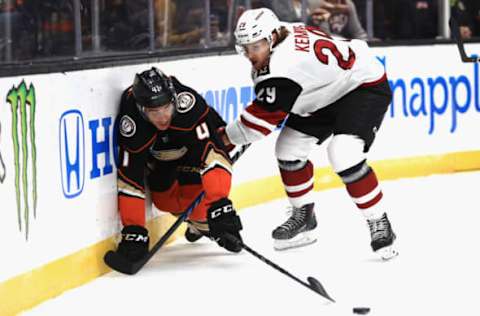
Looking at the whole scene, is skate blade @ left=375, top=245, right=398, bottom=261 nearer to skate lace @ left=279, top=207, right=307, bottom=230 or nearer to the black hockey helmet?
skate lace @ left=279, top=207, right=307, bottom=230

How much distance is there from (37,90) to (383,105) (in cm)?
155

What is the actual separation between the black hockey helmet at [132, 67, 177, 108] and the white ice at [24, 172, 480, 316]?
68 centimetres

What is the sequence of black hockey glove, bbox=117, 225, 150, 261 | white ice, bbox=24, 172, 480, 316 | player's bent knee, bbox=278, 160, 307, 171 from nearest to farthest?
white ice, bbox=24, 172, 480, 316 → black hockey glove, bbox=117, 225, 150, 261 → player's bent knee, bbox=278, 160, 307, 171

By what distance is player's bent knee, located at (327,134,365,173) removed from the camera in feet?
16.2

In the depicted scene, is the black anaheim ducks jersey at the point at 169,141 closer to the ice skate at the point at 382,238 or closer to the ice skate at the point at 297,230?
the ice skate at the point at 297,230

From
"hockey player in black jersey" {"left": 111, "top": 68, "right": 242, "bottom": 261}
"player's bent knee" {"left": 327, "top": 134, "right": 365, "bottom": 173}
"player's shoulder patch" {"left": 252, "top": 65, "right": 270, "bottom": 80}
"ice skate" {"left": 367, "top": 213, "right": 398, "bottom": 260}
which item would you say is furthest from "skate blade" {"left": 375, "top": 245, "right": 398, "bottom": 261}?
"player's shoulder patch" {"left": 252, "top": 65, "right": 270, "bottom": 80}

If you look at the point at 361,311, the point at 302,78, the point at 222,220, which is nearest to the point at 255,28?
the point at 302,78

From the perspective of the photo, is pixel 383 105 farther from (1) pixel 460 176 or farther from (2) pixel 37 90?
(1) pixel 460 176

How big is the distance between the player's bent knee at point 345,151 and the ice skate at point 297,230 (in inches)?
19.7

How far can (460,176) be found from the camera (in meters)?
7.59

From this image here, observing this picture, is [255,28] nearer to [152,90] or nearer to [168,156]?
[152,90]

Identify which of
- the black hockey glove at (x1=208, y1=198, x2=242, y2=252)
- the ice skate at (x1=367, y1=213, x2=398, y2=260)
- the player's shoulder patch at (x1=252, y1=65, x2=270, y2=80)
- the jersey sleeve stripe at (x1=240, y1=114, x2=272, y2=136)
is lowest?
the ice skate at (x1=367, y1=213, x2=398, y2=260)

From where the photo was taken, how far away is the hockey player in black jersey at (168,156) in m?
4.78

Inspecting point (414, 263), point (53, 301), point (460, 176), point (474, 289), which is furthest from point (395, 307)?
point (460, 176)
